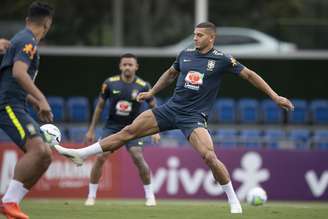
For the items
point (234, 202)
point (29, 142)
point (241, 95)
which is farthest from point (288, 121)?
point (29, 142)

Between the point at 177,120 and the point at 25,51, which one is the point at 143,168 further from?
the point at 25,51

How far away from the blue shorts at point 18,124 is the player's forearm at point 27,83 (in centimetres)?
48

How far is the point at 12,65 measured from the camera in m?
10.6

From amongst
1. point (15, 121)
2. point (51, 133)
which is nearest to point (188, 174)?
point (51, 133)

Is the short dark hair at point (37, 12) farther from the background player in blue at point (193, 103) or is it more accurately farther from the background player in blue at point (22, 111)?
the background player in blue at point (193, 103)

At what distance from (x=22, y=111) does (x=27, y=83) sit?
0.57 m

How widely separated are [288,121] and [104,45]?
222 inches

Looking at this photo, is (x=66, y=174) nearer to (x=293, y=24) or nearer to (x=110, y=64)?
(x=110, y=64)

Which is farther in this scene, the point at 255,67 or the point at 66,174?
the point at 255,67

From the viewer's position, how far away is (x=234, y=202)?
495 inches

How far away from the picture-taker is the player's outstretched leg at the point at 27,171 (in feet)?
34.0

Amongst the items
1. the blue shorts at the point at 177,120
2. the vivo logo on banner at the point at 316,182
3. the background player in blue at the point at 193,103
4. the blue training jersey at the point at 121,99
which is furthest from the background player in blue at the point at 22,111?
the vivo logo on banner at the point at 316,182

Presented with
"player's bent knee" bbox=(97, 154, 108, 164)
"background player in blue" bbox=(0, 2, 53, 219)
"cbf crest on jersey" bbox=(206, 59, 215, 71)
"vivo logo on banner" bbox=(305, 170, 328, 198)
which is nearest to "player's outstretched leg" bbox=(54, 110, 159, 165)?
"cbf crest on jersey" bbox=(206, 59, 215, 71)

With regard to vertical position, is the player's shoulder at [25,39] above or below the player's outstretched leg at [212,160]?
above
